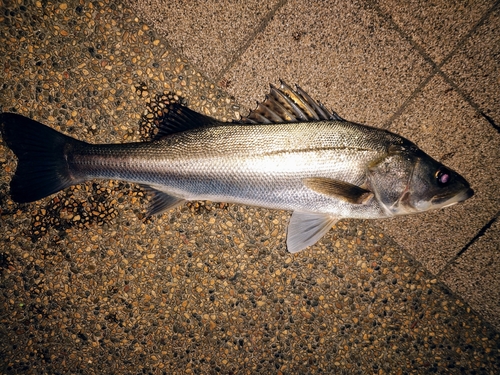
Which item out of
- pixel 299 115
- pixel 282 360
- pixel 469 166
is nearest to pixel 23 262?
pixel 282 360

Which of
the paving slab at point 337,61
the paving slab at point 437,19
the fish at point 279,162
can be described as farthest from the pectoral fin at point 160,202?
the paving slab at point 437,19

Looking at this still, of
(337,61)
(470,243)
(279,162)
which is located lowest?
(279,162)

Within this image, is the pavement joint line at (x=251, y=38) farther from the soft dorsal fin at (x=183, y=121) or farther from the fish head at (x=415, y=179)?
the fish head at (x=415, y=179)

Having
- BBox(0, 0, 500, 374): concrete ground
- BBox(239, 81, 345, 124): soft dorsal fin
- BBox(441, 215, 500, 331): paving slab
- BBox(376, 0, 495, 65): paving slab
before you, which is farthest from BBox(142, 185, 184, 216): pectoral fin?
BBox(441, 215, 500, 331): paving slab

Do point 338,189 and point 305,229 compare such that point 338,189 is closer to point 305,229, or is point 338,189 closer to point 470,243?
point 305,229

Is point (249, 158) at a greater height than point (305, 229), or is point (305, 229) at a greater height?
point (249, 158)

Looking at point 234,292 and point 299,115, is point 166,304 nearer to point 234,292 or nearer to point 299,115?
point 234,292

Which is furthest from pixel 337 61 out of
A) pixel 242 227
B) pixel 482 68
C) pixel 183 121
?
pixel 242 227
